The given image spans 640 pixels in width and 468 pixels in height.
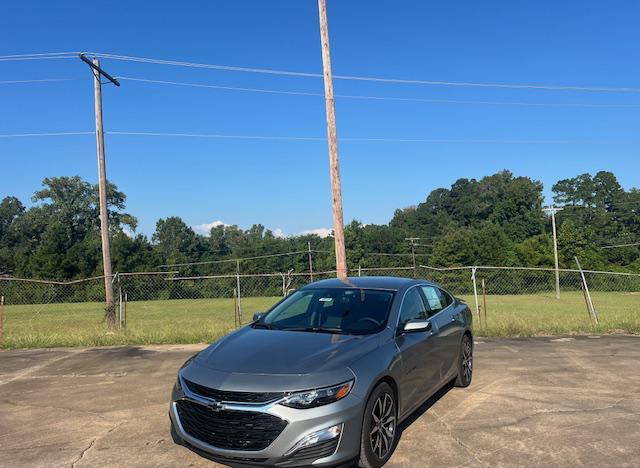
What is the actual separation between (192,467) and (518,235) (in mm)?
102559

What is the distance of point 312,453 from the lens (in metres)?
3.66

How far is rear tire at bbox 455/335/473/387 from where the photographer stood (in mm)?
6492

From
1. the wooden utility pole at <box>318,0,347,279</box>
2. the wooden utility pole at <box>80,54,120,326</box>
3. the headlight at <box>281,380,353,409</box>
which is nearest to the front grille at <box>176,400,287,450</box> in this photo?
the headlight at <box>281,380,353,409</box>

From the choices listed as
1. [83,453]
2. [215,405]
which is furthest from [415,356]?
[83,453]

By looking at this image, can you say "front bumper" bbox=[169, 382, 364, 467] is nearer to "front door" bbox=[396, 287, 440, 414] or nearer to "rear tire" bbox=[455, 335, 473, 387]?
"front door" bbox=[396, 287, 440, 414]

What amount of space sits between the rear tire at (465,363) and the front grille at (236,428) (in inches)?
135

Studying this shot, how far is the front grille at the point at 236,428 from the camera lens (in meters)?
3.66

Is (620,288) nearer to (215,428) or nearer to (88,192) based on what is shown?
(215,428)

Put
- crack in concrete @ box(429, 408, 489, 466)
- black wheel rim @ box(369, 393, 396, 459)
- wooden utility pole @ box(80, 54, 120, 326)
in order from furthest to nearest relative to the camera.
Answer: wooden utility pole @ box(80, 54, 120, 326) → crack in concrete @ box(429, 408, 489, 466) → black wheel rim @ box(369, 393, 396, 459)

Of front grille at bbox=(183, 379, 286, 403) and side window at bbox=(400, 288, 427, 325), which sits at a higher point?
side window at bbox=(400, 288, 427, 325)

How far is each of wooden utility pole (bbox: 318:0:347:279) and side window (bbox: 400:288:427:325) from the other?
5.73m

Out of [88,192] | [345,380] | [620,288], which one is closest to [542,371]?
[345,380]

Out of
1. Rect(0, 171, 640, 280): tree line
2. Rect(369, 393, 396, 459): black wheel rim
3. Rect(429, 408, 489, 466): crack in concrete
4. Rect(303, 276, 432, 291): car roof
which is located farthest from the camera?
Rect(0, 171, 640, 280): tree line

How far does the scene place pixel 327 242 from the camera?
4208 inches
